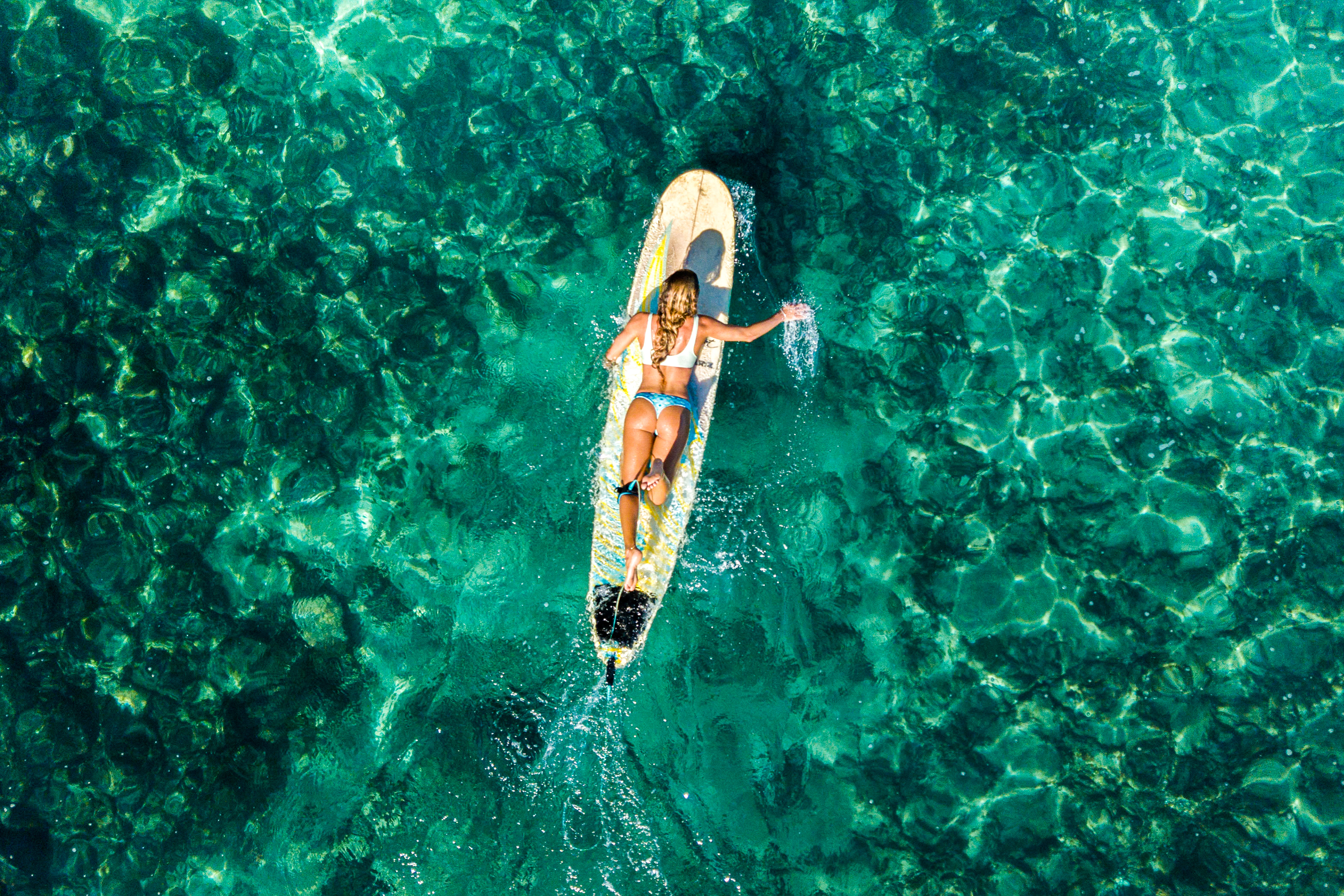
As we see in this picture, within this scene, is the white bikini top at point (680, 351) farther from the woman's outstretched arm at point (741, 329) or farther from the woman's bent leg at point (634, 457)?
the woman's bent leg at point (634, 457)

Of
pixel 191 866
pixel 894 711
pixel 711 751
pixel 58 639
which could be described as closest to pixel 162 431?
pixel 58 639

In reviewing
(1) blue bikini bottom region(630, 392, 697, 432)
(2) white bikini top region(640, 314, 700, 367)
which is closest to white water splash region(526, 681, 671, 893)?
(1) blue bikini bottom region(630, 392, 697, 432)

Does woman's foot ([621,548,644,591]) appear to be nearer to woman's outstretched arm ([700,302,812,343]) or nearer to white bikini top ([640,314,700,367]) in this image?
white bikini top ([640,314,700,367])

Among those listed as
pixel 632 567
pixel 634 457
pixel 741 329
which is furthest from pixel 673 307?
pixel 632 567

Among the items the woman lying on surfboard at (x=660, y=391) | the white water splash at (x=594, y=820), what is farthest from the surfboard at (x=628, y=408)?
the white water splash at (x=594, y=820)

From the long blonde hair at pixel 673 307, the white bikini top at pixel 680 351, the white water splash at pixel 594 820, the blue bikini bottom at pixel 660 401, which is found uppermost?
the long blonde hair at pixel 673 307

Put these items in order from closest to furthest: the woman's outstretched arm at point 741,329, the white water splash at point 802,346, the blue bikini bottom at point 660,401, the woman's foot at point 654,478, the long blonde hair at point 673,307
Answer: the long blonde hair at point 673,307, the woman's foot at point 654,478, the blue bikini bottom at point 660,401, the woman's outstretched arm at point 741,329, the white water splash at point 802,346
